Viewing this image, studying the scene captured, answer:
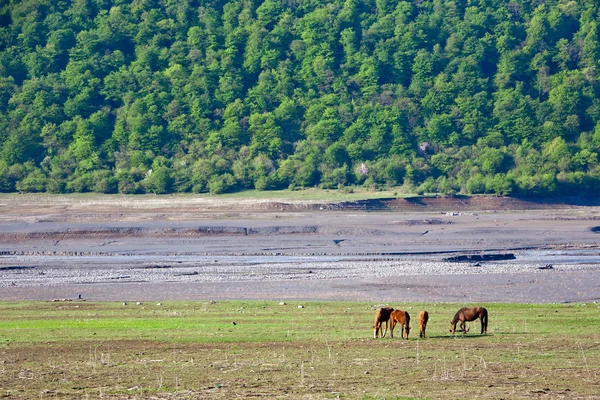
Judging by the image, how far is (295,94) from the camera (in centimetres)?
10975

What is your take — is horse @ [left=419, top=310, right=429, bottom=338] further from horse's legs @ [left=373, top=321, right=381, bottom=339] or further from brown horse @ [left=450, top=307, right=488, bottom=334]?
brown horse @ [left=450, top=307, right=488, bottom=334]

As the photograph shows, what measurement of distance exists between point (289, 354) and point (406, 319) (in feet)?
10.7

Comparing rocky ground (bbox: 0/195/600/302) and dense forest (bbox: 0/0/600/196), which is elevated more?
dense forest (bbox: 0/0/600/196)

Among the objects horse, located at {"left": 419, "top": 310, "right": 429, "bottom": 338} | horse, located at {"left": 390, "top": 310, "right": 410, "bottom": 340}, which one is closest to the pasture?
horse, located at {"left": 419, "top": 310, "right": 429, "bottom": 338}

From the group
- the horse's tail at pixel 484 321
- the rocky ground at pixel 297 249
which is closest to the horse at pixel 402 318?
the horse's tail at pixel 484 321

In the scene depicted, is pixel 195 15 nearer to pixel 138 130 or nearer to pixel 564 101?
pixel 138 130

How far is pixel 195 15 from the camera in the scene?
11994cm

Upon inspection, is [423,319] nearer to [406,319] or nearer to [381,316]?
[406,319]

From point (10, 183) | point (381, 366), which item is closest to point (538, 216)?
point (10, 183)

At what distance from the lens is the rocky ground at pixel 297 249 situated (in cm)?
3825

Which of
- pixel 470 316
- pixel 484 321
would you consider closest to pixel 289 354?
pixel 470 316

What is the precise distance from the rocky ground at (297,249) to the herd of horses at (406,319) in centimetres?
816

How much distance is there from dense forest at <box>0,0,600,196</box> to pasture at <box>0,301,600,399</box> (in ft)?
197

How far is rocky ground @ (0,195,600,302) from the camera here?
3825 centimetres
